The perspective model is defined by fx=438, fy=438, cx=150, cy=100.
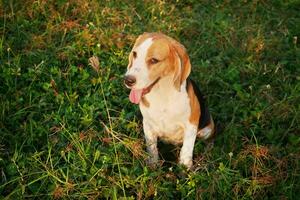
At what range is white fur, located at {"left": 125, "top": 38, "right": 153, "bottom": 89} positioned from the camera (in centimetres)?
329

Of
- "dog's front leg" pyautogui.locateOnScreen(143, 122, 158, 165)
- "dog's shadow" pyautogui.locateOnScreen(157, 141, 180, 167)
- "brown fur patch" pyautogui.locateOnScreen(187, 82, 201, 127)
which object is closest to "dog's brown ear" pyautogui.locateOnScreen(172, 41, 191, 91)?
"brown fur patch" pyautogui.locateOnScreen(187, 82, 201, 127)

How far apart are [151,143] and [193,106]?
528 mm

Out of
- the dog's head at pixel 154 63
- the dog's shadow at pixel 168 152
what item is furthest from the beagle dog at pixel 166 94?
the dog's shadow at pixel 168 152

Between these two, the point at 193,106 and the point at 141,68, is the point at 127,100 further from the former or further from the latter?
the point at 141,68

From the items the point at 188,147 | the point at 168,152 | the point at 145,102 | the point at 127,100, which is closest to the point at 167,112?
the point at 145,102

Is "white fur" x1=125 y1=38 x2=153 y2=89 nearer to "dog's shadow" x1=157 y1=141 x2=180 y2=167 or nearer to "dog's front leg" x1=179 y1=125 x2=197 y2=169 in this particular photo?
"dog's front leg" x1=179 y1=125 x2=197 y2=169

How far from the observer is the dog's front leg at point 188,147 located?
3736 millimetres

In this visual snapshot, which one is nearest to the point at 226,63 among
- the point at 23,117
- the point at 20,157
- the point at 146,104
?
the point at 146,104

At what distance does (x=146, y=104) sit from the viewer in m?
3.64

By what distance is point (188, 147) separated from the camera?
382cm

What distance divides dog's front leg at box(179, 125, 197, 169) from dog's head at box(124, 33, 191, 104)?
1.77 ft

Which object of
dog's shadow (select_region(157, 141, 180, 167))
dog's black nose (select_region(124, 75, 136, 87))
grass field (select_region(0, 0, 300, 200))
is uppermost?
dog's black nose (select_region(124, 75, 136, 87))

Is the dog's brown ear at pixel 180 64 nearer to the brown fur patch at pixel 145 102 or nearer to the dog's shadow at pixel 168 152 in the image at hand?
the brown fur patch at pixel 145 102

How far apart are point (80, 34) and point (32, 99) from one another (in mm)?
1323
